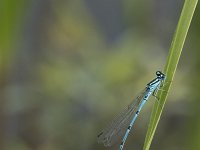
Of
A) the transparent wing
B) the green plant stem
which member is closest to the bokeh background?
the transparent wing

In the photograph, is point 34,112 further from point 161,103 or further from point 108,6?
point 161,103

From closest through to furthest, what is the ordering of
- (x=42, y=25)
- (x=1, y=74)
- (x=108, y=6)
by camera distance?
1. (x=1, y=74)
2. (x=42, y=25)
3. (x=108, y=6)

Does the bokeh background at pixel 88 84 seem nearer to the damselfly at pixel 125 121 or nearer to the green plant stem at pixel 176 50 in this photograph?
the damselfly at pixel 125 121

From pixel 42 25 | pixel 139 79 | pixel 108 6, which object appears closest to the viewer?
pixel 139 79

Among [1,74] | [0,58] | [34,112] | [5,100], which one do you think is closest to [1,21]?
[0,58]

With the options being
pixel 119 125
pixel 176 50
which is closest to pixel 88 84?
pixel 119 125

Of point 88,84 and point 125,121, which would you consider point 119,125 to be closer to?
point 125,121

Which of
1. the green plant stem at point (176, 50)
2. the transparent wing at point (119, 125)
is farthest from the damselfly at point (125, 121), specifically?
the green plant stem at point (176, 50)
